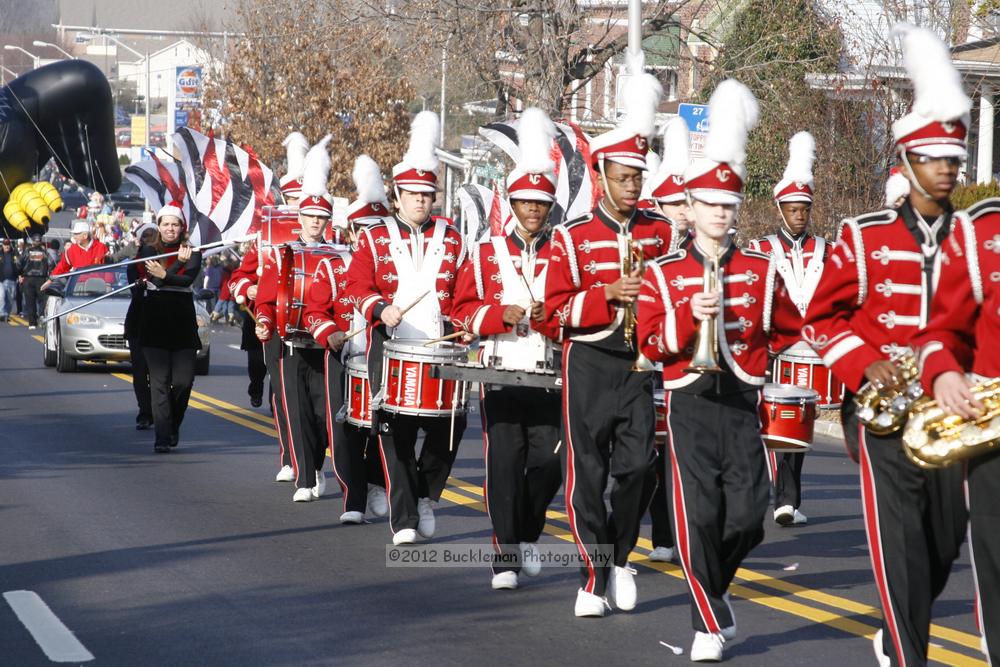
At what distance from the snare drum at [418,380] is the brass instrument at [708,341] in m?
2.57

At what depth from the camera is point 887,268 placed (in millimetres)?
6285

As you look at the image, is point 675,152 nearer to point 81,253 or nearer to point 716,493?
point 716,493

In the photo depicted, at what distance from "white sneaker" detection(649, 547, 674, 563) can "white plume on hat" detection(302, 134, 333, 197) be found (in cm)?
406

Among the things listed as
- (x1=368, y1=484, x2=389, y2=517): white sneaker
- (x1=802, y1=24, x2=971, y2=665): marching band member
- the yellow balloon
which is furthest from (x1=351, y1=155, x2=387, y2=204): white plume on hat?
(x1=802, y1=24, x2=971, y2=665): marching band member

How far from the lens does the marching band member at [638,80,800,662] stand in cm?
733

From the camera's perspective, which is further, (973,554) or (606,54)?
(606,54)

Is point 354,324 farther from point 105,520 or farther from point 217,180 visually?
point 217,180

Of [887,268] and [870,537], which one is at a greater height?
[887,268]

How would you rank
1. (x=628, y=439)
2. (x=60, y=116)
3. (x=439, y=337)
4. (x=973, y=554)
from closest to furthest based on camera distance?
1. (x=973, y=554)
2. (x=628, y=439)
3. (x=439, y=337)
4. (x=60, y=116)

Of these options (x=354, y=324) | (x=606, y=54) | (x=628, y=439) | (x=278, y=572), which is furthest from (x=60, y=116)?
(x=606, y=54)

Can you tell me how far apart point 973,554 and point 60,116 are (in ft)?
22.7

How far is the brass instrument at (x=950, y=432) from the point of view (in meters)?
5.68

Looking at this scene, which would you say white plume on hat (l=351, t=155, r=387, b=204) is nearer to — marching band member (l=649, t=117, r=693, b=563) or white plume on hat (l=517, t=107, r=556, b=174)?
marching band member (l=649, t=117, r=693, b=563)

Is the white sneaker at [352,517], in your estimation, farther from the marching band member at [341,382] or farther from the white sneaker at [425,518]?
the white sneaker at [425,518]
